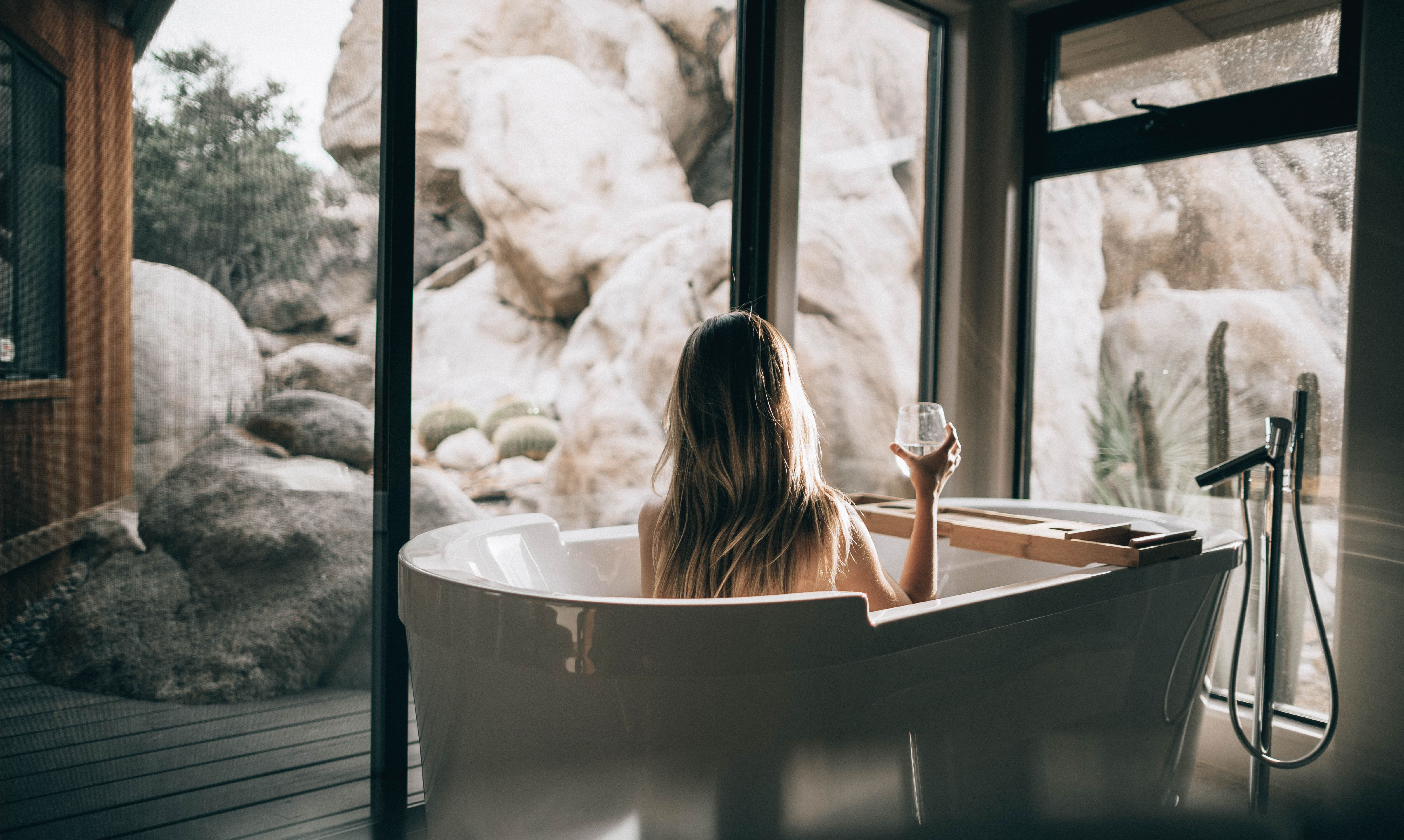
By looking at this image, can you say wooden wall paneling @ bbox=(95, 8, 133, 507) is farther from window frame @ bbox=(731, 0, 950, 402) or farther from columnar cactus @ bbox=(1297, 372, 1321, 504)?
columnar cactus @ bbox=(1297, 372, 1321, 504)

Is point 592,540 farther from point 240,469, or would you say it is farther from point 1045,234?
point 1045,234

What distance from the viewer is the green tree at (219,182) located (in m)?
1.59

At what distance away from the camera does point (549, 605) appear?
1115 mm

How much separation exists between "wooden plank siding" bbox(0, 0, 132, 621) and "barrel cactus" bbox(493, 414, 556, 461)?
734mm

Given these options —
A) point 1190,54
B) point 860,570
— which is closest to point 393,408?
point 860,570

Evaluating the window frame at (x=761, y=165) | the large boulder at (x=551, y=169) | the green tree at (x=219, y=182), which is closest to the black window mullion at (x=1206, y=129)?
the window frame at (x=761, y=165)

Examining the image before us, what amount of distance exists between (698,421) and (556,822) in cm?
58

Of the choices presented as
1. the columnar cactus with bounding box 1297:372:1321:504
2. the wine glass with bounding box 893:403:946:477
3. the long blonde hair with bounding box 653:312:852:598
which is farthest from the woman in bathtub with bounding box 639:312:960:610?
the columnar cactus with bounding box 1297:372:1321:504

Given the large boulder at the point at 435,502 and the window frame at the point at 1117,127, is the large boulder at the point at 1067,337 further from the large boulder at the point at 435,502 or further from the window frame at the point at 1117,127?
the large boulder at the point at 435,502

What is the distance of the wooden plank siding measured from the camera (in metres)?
1.47

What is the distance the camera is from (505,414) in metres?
2.05

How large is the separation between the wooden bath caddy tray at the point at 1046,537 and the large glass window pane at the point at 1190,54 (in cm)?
125

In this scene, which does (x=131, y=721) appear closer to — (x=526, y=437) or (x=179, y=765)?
(x=179, y=765)

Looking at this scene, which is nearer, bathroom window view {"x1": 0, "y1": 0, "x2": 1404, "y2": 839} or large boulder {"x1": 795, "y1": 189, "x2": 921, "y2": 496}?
bathroom window view {"x1": 0, "y1": 0, "x2": 1404, "y2": 839}
